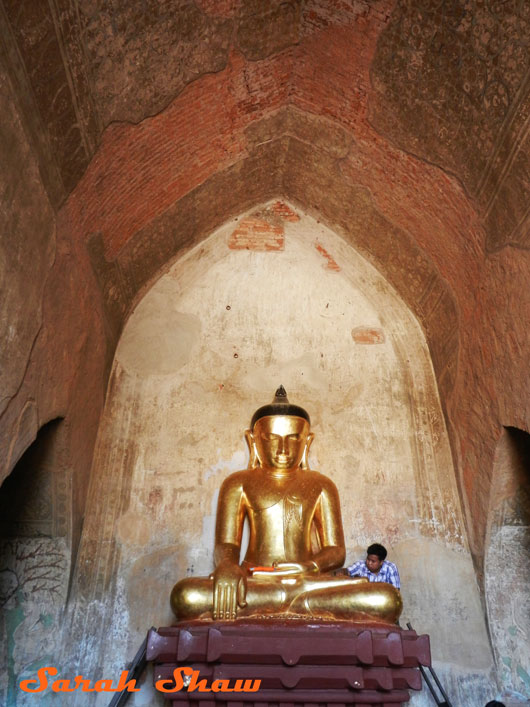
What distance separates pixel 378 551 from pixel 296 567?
1.86ft

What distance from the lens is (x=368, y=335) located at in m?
5.57

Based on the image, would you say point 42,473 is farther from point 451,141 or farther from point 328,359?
point 451,141

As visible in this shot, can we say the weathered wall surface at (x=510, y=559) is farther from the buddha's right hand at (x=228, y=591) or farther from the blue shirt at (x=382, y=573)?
the buddha's right hand at (x=228, y=591)

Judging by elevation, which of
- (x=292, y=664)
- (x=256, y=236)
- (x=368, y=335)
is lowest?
(x=292, y=664)

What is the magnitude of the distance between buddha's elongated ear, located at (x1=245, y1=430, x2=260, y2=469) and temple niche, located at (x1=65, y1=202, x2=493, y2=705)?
0.30 ft

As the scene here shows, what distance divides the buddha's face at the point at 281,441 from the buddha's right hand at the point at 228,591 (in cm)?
108

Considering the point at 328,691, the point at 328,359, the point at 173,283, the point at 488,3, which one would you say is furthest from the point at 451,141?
the point at 328,691

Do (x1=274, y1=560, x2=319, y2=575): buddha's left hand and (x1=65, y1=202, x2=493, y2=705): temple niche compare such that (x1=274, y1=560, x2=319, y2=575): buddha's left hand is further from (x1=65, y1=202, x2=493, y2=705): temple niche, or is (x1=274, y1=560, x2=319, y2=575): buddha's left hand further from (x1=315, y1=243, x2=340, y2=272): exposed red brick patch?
(x1=315, y1=243, x2=340, y2=272): exposed red brick patch

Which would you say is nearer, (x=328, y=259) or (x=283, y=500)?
(x=283, y=500)

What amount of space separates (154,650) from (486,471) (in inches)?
98.2

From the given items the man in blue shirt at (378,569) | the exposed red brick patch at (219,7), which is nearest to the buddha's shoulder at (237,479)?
the man in blue shirt at (378,569)
